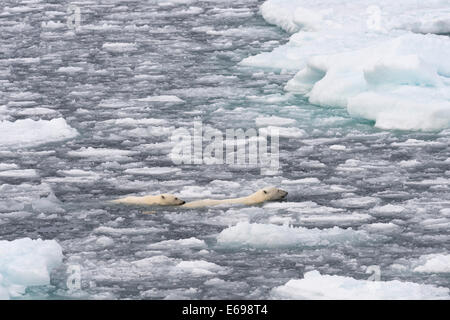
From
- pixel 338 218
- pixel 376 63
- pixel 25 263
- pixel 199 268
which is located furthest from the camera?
pixel 376 63

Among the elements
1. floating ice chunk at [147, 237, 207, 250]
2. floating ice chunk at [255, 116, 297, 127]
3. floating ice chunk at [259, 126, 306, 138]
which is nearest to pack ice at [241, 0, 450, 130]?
floating ice chunk at [255, 116, 297, 127]

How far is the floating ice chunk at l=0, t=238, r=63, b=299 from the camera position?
688 centimetres

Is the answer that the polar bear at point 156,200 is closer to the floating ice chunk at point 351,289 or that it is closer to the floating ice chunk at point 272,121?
the floating ice chunk at point 351,289

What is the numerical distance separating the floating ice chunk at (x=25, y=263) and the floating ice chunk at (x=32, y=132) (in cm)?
317

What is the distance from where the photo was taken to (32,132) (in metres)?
10.8

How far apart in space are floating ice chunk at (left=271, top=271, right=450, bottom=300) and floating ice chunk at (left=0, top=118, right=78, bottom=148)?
4.28 metres

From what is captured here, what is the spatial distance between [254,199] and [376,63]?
280 cm

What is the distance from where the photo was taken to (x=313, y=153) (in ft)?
32.9

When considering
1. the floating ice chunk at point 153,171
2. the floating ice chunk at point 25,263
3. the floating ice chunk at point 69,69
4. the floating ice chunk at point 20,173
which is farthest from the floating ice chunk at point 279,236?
the floating ice chunk at point 69,69

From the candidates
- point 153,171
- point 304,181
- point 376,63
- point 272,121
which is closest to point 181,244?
point 304,181

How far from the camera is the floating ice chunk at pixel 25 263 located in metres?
6.88

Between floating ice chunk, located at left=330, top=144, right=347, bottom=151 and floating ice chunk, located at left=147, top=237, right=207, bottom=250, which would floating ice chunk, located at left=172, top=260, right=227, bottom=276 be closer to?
floating ice chunk, located at left=147, top=237, right=207, bottom=250

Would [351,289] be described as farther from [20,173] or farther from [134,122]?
[134,122]

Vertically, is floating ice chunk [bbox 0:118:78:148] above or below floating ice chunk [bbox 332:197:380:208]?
above
